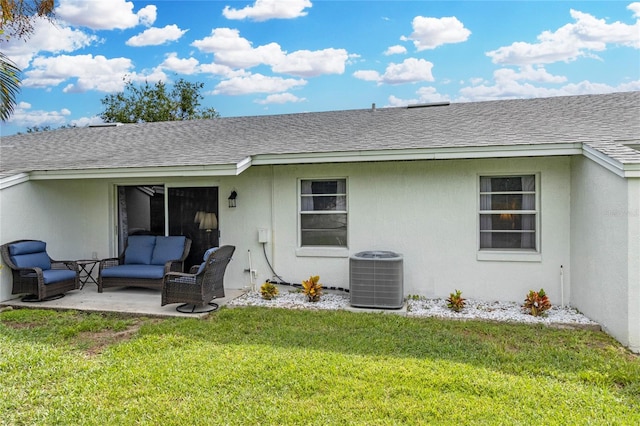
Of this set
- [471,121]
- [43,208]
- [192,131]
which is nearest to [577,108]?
[471,121]

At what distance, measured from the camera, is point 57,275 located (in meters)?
7.77

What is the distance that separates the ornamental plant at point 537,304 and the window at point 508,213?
109 cm

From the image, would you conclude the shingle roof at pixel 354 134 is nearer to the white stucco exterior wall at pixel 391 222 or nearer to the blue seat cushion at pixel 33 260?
the white stucco exterior wall at pixel 391 222

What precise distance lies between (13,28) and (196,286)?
7417 millimetres

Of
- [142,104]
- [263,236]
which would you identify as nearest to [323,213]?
[263,236]

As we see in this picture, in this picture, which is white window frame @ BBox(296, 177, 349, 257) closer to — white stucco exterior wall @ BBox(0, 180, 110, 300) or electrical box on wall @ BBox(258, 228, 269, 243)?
electrical box on wall @ BBox(258, 228, 269, 243)

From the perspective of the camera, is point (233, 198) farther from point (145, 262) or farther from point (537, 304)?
point (537, 304)

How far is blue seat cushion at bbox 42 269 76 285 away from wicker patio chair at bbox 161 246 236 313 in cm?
245

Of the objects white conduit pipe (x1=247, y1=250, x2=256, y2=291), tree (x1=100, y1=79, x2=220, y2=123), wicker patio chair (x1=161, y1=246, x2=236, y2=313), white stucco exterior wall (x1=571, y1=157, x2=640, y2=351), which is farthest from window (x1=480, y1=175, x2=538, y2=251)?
tree (x1=100, y1=79, x2=220, y2=123)

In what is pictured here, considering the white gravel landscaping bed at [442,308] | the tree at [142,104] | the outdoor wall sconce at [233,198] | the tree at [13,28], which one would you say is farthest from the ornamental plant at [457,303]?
the tree at [142,104]

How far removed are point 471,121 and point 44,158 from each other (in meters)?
10.0

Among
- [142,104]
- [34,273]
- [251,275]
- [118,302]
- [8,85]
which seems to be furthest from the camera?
[142,104]

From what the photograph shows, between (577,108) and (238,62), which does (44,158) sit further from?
(238,62)

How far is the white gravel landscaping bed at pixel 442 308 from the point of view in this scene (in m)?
6.24
